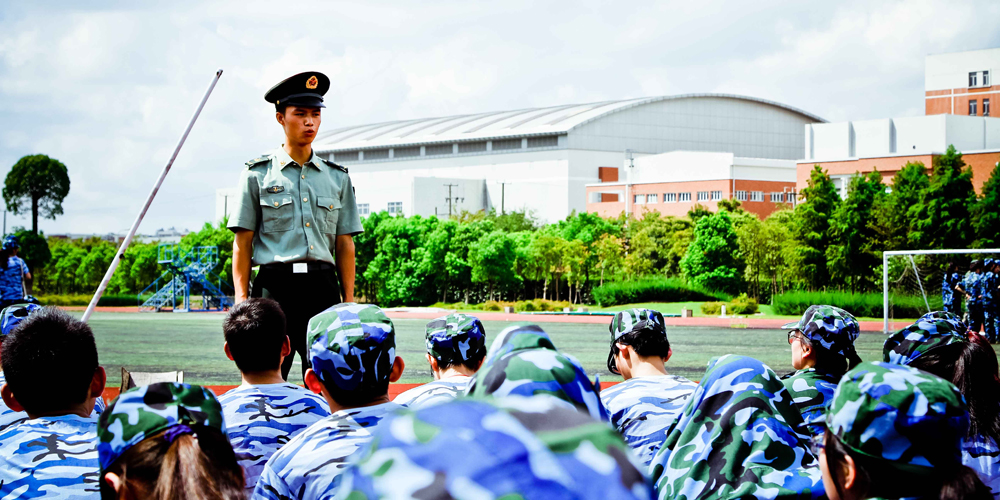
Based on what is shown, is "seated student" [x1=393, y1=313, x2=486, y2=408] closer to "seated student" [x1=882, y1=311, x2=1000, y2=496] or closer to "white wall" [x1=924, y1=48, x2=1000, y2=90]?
"seated student" [x1=882, y1=311, x2=1000, y2=496]

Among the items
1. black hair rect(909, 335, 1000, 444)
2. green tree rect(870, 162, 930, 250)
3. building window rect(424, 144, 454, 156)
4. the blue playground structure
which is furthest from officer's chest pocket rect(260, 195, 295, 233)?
building window rect(424, 144, 454, 156)

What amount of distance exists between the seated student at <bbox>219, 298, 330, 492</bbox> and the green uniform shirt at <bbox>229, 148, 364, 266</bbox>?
1302mm

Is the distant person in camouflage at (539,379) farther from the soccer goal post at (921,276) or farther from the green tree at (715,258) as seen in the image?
the green tree at (715,258)

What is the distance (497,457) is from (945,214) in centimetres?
3680

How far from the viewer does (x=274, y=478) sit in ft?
7.41

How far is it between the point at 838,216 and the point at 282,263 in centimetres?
3354

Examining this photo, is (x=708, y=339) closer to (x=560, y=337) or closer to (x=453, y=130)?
(x=560, y=337)

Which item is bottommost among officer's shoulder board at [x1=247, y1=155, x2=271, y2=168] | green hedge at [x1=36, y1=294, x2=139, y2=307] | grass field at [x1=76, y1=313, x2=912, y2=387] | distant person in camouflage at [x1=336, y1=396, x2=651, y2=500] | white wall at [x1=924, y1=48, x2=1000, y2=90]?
green hedge at [x1=36, y1=294, x2=139, y2=307]

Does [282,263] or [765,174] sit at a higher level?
[765,174]

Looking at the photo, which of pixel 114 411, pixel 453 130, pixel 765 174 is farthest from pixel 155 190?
pixel 453 130

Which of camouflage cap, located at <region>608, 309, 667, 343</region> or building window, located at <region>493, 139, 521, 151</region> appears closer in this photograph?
camouflage cap, located at <region>608, 309, 667, 343</region>

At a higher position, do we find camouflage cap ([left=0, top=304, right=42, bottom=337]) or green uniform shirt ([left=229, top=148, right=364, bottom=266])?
green uniform shirt ([left=229, top=148, right=364, bottom=266])

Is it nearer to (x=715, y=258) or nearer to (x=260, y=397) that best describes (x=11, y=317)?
(x=260, y=397)

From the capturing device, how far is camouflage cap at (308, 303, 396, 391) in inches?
95.2
